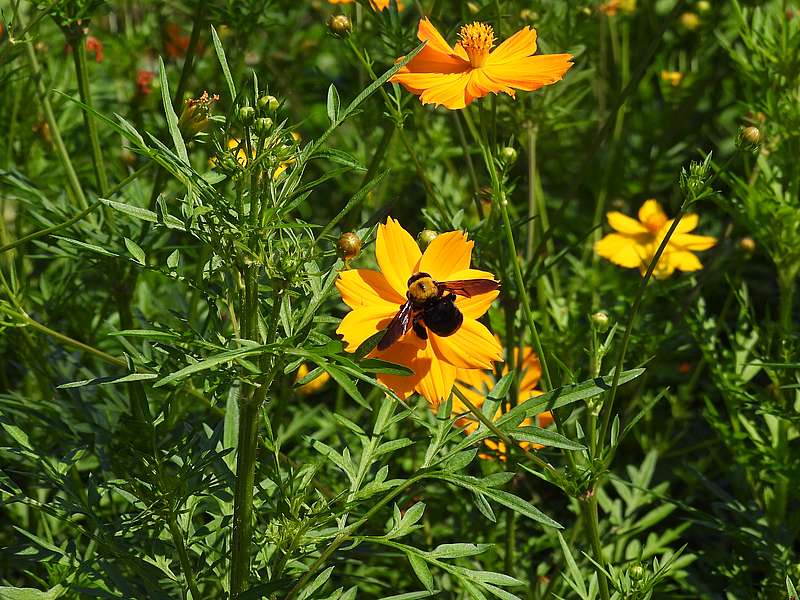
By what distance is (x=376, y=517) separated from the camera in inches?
60.2

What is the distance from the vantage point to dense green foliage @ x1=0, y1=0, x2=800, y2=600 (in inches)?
43.0

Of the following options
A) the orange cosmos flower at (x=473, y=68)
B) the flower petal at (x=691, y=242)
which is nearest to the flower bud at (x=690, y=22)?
the flower petal at (x=691, y=242)

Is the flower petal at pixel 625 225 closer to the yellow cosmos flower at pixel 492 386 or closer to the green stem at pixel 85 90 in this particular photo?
the yellow cosmos flower at pixel 492 386

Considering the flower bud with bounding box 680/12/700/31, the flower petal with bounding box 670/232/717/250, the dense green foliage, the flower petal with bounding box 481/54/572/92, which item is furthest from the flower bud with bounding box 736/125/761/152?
the flower bud with bounding box 680/12/700/31

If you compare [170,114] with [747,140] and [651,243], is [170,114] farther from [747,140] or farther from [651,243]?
[651,243]

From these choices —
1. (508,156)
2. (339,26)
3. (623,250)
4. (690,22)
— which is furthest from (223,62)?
(690,22)

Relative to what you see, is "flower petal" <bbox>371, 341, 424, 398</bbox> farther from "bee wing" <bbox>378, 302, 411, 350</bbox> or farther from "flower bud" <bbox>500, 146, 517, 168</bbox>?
"flower bud" <bbox>500, 146, 517, 168</bbox>

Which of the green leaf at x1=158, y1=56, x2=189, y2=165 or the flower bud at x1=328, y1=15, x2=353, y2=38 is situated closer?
the green leaf at x1=158, y1=56, x2=189, y2=165

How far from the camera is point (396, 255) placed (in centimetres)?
116

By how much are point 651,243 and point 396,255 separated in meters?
1.01

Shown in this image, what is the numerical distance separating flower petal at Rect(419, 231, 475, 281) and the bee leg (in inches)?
2.9

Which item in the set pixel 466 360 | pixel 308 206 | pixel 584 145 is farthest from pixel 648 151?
pixel 466 360

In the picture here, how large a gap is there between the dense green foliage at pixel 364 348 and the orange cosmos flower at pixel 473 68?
75 mm

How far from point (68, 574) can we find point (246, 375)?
396mm
